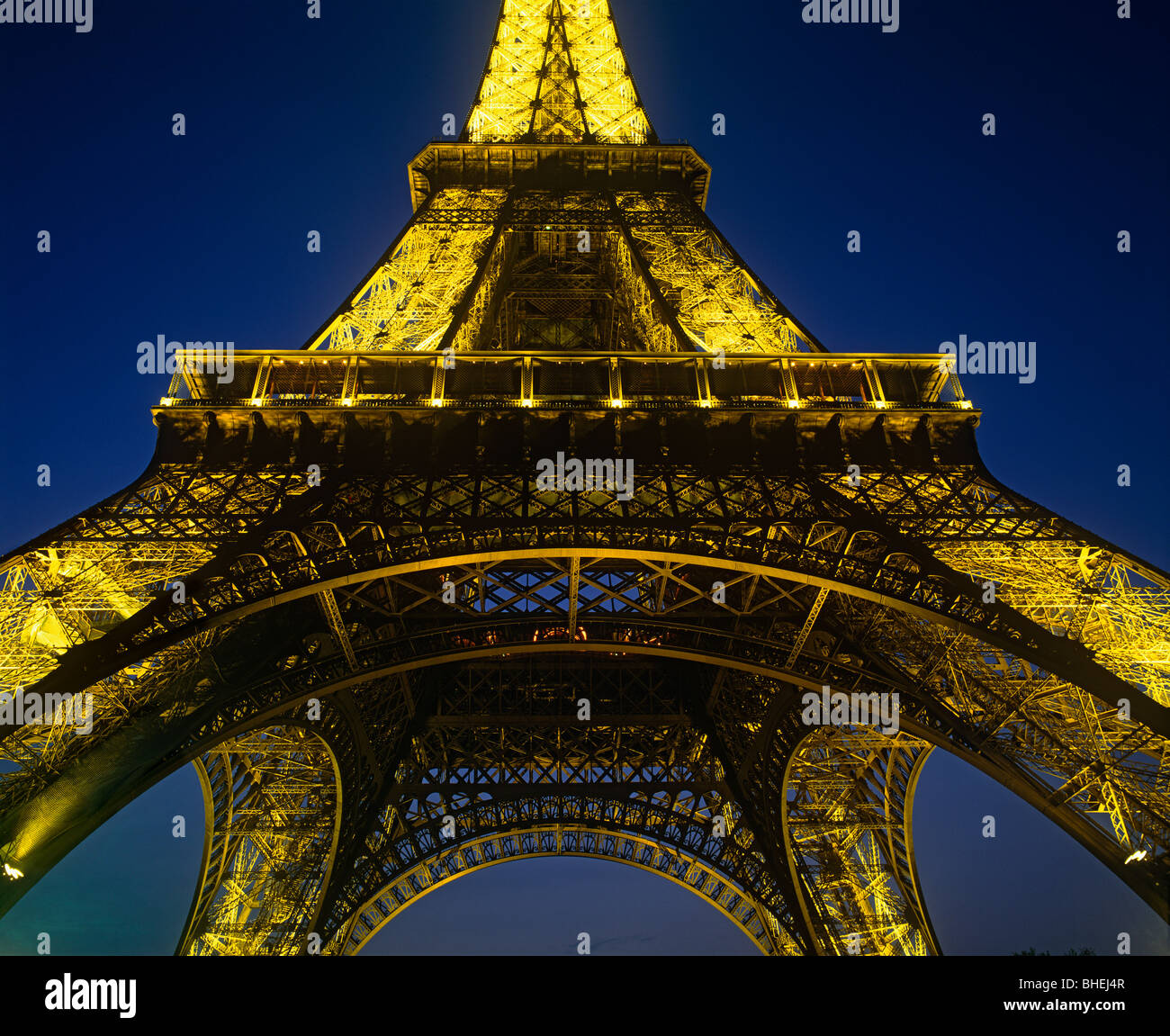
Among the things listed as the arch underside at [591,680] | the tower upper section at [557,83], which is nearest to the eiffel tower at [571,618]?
Result: the arch underside at [591,680]

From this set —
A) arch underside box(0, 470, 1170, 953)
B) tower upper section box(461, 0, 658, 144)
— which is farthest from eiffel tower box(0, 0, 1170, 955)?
tower upper section box(461, 0, 658, 144)

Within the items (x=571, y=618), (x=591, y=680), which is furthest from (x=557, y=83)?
(x=571, y=618)

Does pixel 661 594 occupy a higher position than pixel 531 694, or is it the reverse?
pixel 661 594

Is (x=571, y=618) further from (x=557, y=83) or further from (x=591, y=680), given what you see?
(x=557, y=83)

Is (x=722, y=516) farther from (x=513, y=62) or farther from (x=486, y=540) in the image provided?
(x=513, y=62)

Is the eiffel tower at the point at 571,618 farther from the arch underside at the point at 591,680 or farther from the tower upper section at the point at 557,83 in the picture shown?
the tower upper section at the point at 557,83

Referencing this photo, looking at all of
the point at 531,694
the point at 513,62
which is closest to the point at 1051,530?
the point at 531,694
